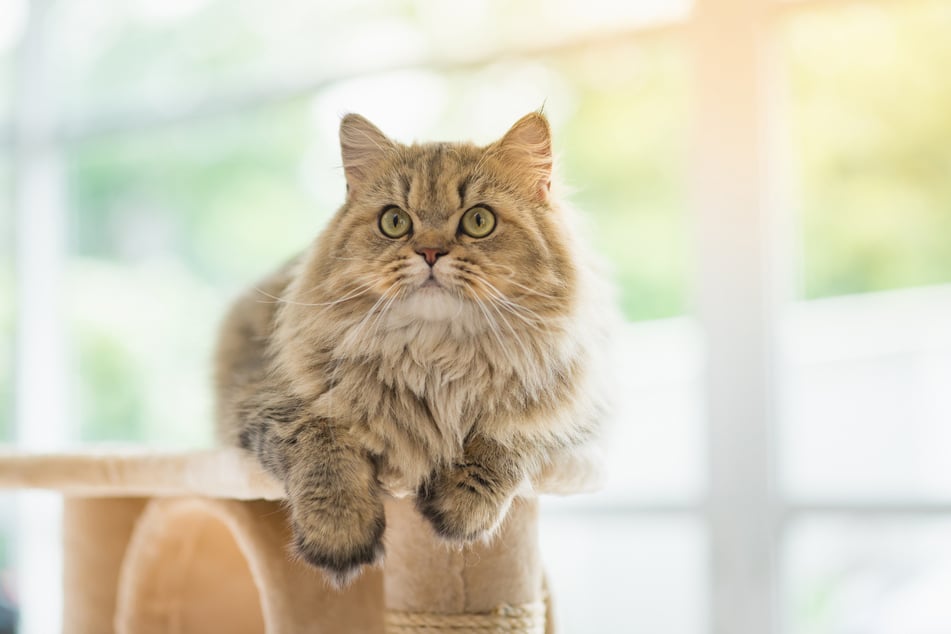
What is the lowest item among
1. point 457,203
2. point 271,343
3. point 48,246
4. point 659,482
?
point 659,482

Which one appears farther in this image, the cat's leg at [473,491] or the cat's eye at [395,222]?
the cat's eye at [395,222]

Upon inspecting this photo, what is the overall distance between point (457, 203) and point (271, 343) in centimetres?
46

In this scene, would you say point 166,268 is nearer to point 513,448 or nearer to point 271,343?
point 271,343

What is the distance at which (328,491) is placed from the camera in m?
1.34

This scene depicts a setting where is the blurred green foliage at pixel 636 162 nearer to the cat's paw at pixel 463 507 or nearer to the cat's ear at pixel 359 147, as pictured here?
the cat's ear at pixel 359 147

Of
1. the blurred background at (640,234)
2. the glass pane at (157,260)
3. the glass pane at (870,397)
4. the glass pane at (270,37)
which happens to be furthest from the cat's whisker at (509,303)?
the glass pane at (157,260)

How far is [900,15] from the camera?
2.92 metres

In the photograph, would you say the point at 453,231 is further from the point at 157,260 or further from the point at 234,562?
the point at 157,260

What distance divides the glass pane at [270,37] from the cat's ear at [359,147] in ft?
6.31

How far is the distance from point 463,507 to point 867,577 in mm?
2134

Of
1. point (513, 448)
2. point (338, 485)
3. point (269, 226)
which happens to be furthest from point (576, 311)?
point (269, 226)

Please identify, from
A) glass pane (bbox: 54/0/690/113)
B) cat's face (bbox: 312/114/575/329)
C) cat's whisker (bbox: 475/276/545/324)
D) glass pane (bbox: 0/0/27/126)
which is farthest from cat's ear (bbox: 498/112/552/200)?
glass pane (bbox: 0/0/27/126)

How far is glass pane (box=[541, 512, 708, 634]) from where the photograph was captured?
324cm

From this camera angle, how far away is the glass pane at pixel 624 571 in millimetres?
3244
